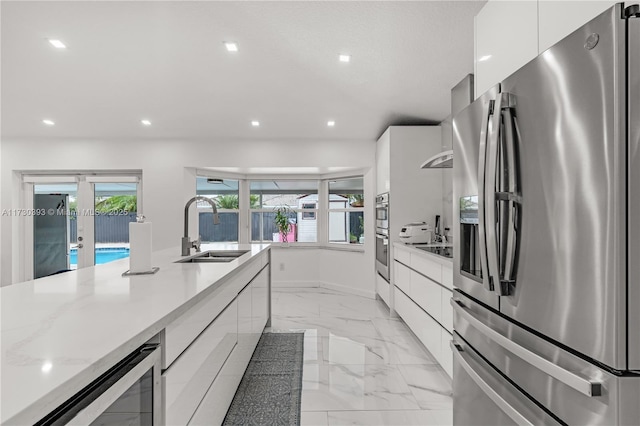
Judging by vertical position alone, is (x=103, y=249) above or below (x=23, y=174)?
below

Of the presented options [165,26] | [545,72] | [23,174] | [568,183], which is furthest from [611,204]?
[23,174]

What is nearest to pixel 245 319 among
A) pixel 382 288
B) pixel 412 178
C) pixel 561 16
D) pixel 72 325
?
pixel 72 325

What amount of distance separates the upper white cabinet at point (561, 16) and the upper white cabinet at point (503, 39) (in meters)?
0.04

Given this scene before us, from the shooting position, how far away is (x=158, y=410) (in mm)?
1014

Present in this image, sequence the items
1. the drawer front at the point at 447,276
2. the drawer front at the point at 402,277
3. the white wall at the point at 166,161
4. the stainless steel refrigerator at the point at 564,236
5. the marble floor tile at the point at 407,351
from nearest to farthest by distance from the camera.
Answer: the stainless steel refrigerator at the point at 564,236
the drawer front at the point at 447,276
the marble floor tile at the point at 407,351
the drawer front at the point at 402,277
the white wall at the point at 166,161

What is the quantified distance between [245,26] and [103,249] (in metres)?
4.63

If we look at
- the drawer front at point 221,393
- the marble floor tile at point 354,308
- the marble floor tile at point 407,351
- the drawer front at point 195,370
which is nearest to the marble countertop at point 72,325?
the drawer front at point 195,370

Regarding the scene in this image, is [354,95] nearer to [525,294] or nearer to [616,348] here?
[525,294]

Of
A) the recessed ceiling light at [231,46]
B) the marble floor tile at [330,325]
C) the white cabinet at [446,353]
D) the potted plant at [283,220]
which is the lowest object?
the marble floor tile at [330,325]

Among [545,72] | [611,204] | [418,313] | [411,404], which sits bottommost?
[411,404]

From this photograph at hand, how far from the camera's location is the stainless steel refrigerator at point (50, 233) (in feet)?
17.2

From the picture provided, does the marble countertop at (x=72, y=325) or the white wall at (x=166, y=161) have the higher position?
the white wall at (x=166, y=161)

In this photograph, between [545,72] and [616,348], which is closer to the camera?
[616,348]

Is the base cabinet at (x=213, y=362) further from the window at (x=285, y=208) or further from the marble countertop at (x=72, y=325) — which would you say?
the window at (x=285, y=208)
